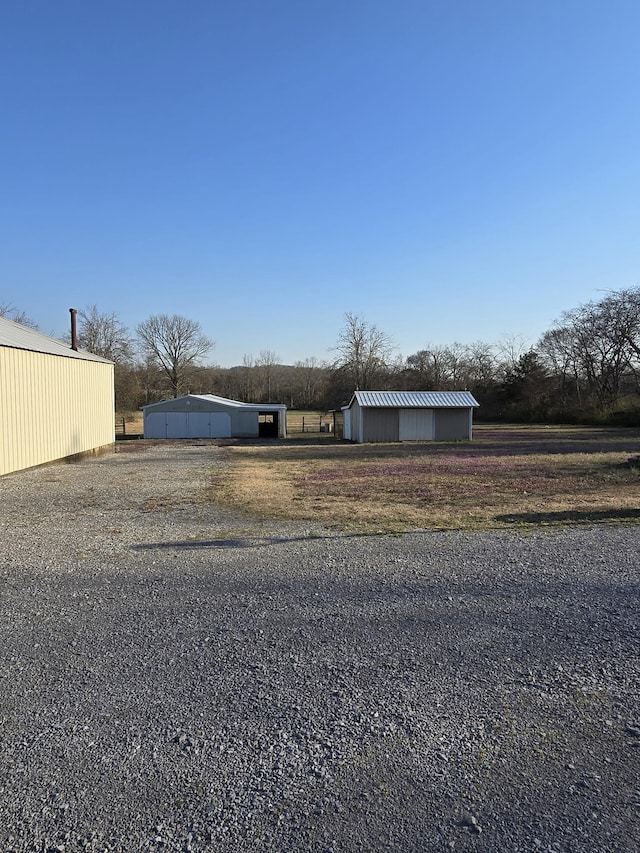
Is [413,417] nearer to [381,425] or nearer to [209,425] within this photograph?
[381,425]

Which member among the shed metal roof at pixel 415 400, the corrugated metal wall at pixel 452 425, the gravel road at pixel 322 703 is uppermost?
the shed metal roof at pixel 415 400

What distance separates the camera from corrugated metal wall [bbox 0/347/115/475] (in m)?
15.3

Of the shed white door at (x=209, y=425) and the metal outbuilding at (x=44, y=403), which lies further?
the shed white door at (x=209, y=425)

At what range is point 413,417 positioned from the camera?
32031 millimetres

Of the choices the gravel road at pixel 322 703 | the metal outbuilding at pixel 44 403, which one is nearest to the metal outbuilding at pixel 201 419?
the metal outbuilding at pixel 44 403

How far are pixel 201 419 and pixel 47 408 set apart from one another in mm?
18919

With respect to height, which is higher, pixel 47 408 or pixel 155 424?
pixel 47 408

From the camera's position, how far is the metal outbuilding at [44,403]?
1531cm

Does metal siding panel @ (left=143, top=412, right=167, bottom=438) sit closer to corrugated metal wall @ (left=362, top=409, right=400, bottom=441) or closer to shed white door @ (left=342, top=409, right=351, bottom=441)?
shed white door @ (left=342, top=409, right=351, bottom=441)

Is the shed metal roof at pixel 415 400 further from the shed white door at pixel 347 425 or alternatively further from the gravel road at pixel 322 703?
the gravel road at pixel 322 703

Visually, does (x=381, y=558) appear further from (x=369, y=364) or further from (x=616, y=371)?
(x=369, y=364)

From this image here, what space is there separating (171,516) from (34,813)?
6993mm

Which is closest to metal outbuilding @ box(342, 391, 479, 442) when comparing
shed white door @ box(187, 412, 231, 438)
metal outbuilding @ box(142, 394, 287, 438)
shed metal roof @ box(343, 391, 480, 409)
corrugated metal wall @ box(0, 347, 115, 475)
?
shed metal roof @ box(343, 391, 480, 409)

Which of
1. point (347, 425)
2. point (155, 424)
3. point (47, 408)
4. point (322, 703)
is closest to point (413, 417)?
point (347, 425)
